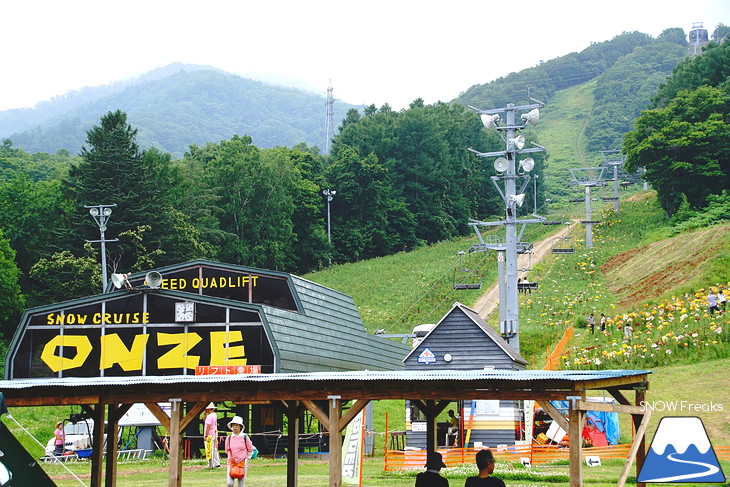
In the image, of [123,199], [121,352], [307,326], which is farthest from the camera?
[123,199]

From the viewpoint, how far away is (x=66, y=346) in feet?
95.0

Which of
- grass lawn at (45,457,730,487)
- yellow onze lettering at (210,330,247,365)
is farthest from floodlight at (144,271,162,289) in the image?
grass lawn at (45,457,730,487)

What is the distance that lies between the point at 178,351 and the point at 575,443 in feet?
57.7

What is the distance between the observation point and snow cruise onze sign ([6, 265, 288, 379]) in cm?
2861

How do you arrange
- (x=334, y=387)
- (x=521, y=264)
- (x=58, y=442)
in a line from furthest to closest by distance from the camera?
(x=521, y=264) < (x=58, y=442) < (x=334, y=387)

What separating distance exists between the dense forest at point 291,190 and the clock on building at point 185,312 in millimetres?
29038

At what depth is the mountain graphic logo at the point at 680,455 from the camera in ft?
42.5

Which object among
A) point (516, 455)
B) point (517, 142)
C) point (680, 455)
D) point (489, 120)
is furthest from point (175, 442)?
point (517, 142)

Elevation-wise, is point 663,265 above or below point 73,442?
above

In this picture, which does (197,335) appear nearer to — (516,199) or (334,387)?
(516,199)

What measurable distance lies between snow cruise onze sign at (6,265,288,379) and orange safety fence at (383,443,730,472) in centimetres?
673

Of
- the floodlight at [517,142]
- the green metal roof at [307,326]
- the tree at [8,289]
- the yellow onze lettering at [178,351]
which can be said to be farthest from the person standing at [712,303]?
the tree at [8,289]

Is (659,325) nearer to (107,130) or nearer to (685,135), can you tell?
(685,135)

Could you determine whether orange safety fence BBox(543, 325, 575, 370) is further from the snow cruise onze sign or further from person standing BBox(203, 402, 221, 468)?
person standing BBox(203, 402, 221, 468)
